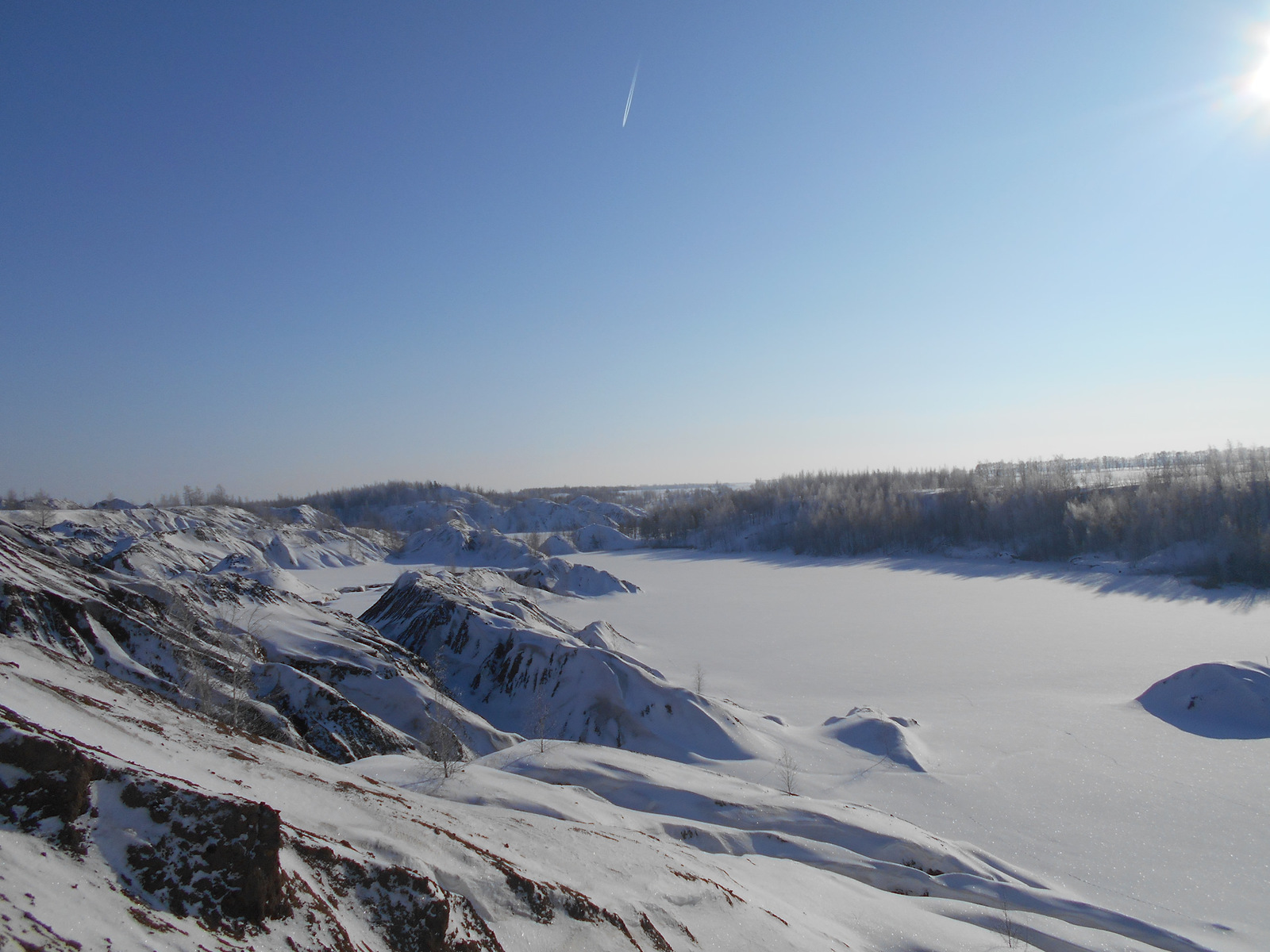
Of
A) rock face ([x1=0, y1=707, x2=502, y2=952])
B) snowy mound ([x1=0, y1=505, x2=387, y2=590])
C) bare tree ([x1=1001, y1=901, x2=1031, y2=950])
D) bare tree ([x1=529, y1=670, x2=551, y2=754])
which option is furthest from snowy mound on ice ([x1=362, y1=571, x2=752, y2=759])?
snowy mound ([x1=0, y1=505, x2=387, y2=590])

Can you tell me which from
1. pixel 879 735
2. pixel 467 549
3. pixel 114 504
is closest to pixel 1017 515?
pixel 467 549

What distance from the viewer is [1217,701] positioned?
1508 centimetres

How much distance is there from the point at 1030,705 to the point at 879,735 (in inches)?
249

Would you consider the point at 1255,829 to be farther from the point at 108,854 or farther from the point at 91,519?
the point at 91,519

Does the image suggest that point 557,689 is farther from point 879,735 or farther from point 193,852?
point 193,852

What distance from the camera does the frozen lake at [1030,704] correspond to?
8.75m

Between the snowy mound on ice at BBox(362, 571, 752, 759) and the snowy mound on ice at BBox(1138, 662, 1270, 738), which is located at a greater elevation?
the snowy mound on ice at BBox(362, 571, 752, 759)

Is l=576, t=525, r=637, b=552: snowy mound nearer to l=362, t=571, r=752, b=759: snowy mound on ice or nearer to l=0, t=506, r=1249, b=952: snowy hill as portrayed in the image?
l=362, t=571, r=752, b=759: snowy mound on ice

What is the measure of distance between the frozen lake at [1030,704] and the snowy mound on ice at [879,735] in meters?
0.33

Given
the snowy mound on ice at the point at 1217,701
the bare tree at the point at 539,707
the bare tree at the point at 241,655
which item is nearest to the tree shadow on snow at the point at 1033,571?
the snowy mound on ice at the point at 1217,701

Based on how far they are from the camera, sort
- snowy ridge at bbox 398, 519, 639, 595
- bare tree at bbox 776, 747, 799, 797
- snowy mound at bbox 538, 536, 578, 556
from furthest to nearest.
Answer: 1. snowy mound at bbox 538, 536, 578, 556
2. snowy ridge at bbox 398, 519, 639, 595
3. bare tree at bbox 776, 747, 799, 797

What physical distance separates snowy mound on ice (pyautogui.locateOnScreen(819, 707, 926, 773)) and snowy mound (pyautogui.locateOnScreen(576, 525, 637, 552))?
69235mm

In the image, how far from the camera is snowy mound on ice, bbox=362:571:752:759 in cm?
1206

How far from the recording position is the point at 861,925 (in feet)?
15.9
